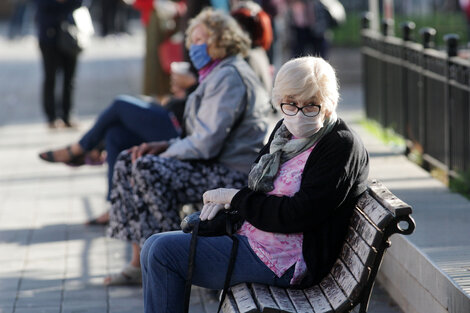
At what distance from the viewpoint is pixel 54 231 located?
23.1 ft

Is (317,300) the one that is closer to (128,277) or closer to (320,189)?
(320,189)

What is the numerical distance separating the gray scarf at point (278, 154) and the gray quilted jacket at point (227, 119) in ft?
4.20

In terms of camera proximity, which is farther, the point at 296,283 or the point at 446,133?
the point at 446,133

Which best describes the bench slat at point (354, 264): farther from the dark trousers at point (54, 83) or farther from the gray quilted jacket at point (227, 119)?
the dark trousers at point (54, 83)

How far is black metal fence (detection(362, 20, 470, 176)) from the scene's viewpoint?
6.26 meters

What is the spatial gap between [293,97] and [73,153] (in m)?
3.20

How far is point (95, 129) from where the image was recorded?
6.44 metres

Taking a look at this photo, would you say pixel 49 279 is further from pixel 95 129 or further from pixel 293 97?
pixel 293 97

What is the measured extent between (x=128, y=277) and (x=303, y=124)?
7.34ft

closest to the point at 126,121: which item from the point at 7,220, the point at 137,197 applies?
the point at 137,197

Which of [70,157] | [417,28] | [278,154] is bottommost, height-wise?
[417,28]

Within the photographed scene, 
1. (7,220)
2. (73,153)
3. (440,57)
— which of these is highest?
(440,57)

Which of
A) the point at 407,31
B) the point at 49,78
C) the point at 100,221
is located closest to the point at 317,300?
the point at 100,221

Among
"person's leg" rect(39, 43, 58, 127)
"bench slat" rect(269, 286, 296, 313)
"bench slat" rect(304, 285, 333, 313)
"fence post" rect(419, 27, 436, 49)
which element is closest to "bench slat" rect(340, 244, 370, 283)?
"bench slat" rect(304, 285, 333, 313)
